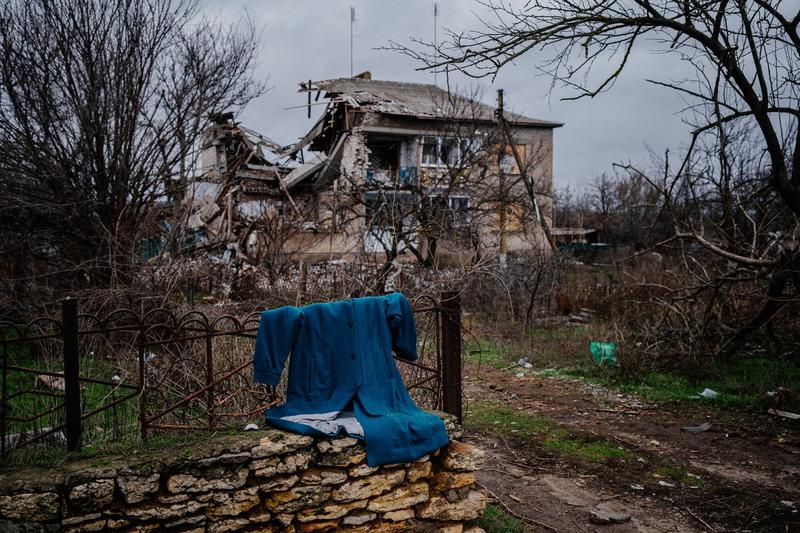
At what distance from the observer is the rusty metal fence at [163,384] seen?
3.65 meters

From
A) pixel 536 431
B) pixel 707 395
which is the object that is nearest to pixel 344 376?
pixel 536 431

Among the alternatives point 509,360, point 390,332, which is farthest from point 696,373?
point 390,332

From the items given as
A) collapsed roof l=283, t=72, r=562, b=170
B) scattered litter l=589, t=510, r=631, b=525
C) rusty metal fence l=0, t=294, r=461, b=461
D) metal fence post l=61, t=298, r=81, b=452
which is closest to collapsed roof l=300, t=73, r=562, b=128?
collapsed roof l=283, t=72, r=562, b=170

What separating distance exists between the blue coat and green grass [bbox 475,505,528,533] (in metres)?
0.84

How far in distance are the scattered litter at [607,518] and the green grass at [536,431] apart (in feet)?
4.02

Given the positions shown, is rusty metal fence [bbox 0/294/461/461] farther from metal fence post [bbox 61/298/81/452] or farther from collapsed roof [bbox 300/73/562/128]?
collapsed roof [bbox 300/73/562/128]

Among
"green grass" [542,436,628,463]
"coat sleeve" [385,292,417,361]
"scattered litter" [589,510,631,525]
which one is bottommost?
"scattered litter" [589,510,631,525]

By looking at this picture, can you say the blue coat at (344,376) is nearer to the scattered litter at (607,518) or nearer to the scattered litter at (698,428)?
the scattered litter at (607,518)

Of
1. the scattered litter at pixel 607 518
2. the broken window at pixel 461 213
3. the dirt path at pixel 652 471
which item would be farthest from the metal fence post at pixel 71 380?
the broken window at pixel 461 213

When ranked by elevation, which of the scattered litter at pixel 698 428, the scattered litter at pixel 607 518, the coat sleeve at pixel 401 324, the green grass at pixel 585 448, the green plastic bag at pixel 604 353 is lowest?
the scattered litter at pixel 607 518

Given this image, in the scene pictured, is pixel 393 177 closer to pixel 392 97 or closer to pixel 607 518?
pixel 392 97

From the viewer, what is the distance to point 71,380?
11.8ft

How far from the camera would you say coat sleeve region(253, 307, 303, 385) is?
3.83 metres

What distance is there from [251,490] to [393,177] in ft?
70.8
